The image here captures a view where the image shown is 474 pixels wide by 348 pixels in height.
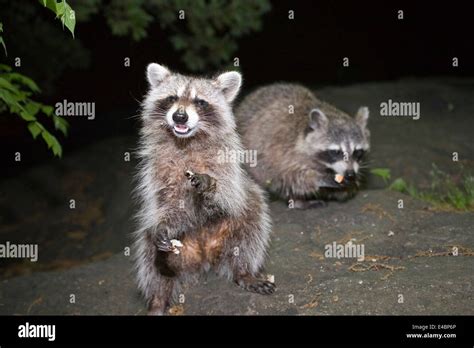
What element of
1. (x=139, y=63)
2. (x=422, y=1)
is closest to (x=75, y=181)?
(x=139, y=63)

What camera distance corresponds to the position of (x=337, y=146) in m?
7.24

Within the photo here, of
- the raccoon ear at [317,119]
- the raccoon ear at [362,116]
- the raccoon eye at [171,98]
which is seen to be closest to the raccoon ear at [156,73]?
the raccoon eye at [171,98]

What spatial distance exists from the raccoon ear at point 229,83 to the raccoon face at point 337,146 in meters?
1.79

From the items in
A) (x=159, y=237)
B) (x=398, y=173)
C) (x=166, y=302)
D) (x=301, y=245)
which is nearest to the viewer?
(x=159, y=237)

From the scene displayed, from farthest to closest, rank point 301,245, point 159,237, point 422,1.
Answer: point 422,1 < point 301,245 < point 159,237

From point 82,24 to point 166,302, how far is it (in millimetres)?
8033

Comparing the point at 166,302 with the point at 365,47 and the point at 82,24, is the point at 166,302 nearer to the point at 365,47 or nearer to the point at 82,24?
the point at 82,24

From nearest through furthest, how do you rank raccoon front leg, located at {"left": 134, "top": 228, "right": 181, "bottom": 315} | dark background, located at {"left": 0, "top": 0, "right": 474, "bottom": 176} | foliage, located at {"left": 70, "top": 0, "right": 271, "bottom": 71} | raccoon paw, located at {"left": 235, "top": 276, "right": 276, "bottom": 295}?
raccoon paw, located at {"left": 235, "top": 276, "right": 276, "bottom": 295} → raccoon front leg, located at {"left": 134, "top": 228, "right": 181, "bottom": 315} → foliage, located at {"left": 70, "top": 0, "right": 271, "bottom": 71} → dark background, located at {"left": 0, "top": 0, "right": 474, "bottom": 176}

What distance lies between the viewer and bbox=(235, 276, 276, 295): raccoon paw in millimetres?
5273

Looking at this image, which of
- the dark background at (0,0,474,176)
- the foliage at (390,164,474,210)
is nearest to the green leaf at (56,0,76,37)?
the foliage at (390,164,474,210)

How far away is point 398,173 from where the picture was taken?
8266mm

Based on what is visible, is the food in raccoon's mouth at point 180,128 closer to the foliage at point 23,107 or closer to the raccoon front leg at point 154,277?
the raccoon front leg at point 154,277

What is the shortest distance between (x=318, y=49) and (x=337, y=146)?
266 inches

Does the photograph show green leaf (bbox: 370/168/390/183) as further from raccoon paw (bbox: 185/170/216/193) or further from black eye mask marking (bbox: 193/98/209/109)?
raccoon paw (bbox: 185/170/216/193)
